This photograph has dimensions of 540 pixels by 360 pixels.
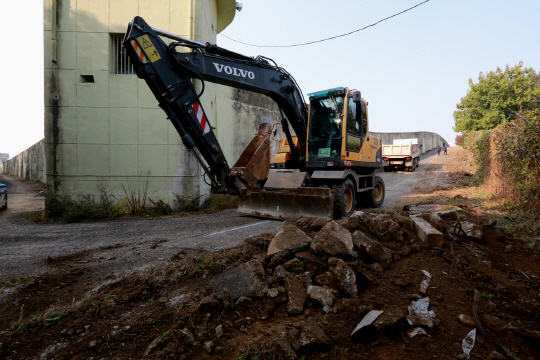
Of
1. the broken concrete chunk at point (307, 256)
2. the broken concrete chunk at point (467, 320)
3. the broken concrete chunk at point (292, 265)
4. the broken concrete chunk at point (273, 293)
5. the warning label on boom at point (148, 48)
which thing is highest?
the warning label on boom at point (148, 48)

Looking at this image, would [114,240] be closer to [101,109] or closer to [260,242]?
[260,242]

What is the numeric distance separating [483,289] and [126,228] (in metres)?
6.31

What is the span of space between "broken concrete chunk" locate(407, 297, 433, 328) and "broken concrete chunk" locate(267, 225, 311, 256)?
1.25 metres

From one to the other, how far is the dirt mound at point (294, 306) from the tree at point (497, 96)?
31.9 metres

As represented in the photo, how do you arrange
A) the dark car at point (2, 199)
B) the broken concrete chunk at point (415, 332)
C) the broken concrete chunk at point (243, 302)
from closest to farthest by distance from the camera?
1. the broken concrete chunk at point (415, 332)
2. the broken concrete chunk at point (243, 302)
3. the dark car at point (2, 199)

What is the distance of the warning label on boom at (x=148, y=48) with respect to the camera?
4.49 metres

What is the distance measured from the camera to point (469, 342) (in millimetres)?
2383

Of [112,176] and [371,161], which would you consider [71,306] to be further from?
[371,161]

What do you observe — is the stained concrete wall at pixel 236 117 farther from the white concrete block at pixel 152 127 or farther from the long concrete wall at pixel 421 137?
the long concrete wall at pixel 421 137

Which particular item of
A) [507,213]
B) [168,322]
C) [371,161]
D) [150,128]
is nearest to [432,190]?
[371,161]

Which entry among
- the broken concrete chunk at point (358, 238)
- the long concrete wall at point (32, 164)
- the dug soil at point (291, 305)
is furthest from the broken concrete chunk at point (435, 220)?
the long concrete wall at point (32, 164)

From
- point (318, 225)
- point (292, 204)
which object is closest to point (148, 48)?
point (318, 225)

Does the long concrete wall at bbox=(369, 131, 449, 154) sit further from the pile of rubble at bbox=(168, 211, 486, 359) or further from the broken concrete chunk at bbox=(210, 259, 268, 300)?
the broken concrete chunk at bbox=(210, 259, 268, 300)

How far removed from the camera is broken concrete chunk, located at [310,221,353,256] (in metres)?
3.43
